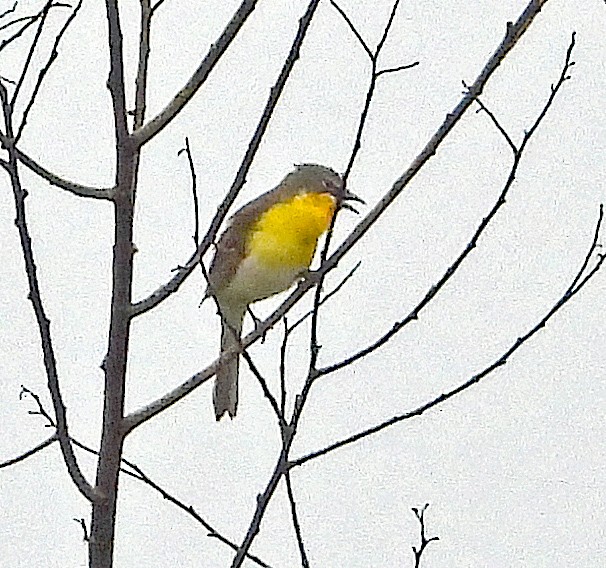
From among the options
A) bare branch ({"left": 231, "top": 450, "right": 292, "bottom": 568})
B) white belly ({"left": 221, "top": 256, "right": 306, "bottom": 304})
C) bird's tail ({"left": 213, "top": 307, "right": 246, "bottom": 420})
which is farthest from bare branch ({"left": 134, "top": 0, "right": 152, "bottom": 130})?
white belly ({"left": 221, "top": 256, "right": 306, "bottom": 304})

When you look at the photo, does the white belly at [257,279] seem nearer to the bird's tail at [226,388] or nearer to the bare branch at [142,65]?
A: the bird's tail at [226,388]

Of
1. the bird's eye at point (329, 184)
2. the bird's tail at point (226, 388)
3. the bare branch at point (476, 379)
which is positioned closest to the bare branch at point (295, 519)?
the bare branch at point (476, 379)

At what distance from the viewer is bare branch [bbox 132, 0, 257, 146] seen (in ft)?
2.90

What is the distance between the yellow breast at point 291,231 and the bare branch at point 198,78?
109 centimetres

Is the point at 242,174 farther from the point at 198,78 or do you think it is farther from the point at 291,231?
the point at 291,231

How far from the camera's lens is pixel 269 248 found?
80.0 inches

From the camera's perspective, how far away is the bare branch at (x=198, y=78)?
88cm

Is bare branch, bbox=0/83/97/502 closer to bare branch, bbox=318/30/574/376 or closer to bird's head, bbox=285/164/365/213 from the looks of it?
bare branch, bbox=318/30/574/376

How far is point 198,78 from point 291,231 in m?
1.13

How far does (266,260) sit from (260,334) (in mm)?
762

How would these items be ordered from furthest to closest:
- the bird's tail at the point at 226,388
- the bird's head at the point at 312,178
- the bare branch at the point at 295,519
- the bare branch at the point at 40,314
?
the bird's head at the point at 312,178
the bird's tail at the point at 226,388
the bare branch at the point at 295,519
the bare branch at the point at 40,314

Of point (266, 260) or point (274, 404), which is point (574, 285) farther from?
point (266, 260)

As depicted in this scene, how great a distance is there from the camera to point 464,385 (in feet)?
3.50

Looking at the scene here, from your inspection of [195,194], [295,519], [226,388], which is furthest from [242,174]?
[226,388]
